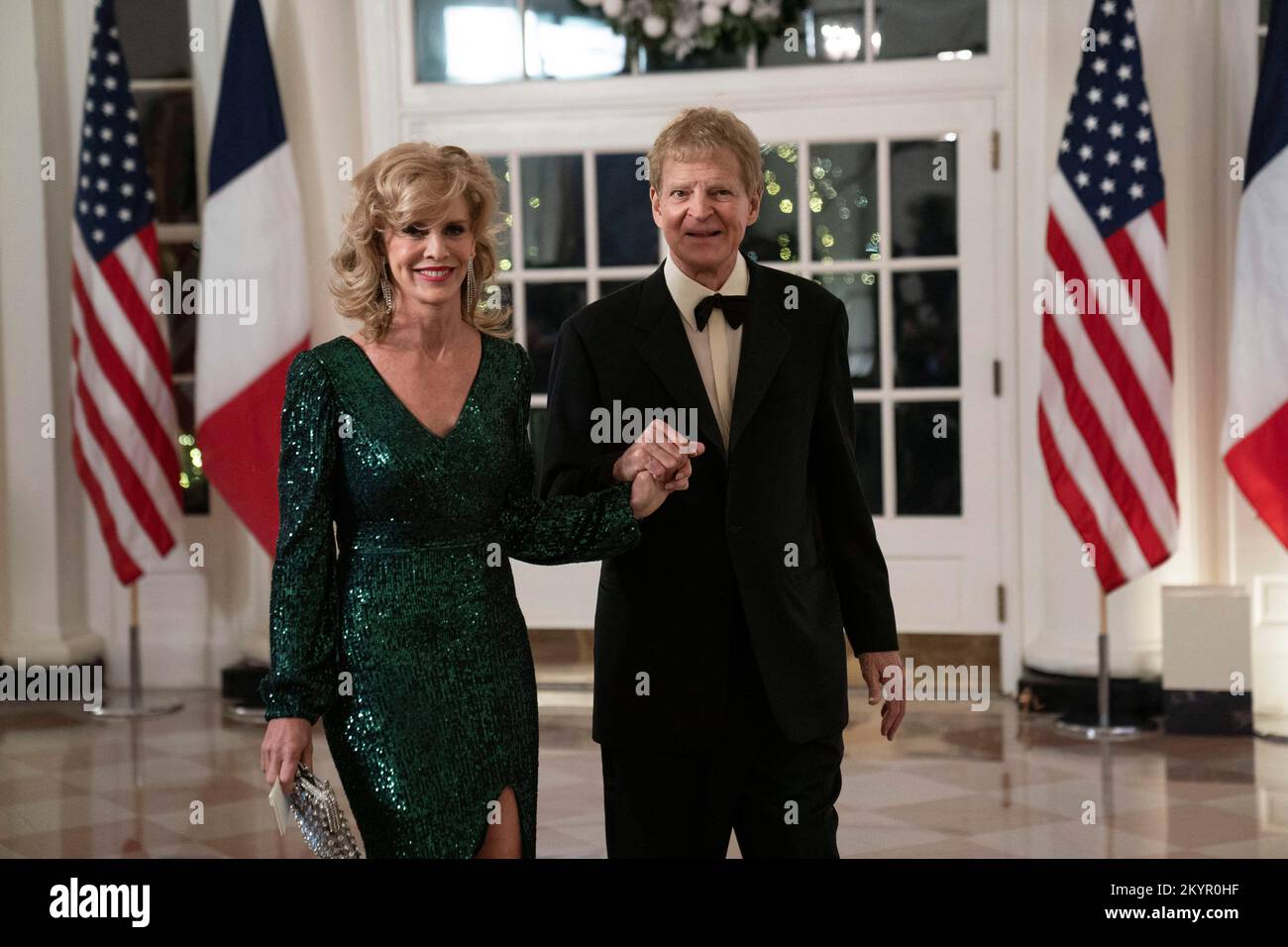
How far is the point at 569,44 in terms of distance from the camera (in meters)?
6.05

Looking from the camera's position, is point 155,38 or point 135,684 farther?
point 155,38

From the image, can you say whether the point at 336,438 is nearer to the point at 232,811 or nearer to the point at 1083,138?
the point at 232,811

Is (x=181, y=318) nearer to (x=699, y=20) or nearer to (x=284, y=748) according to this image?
(x=699, y=20)

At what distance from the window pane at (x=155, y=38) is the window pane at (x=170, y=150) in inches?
4.1

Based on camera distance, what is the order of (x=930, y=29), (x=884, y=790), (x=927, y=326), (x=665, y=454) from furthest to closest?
(x=927, y=326) → (x=930, y=29) → (x=884, y=790) → (x=665, y=454)

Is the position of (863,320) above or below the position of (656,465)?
above

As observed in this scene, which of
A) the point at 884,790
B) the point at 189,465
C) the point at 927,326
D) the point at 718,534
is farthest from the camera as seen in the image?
the point at 189,465

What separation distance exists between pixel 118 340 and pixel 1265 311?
13.9 feet

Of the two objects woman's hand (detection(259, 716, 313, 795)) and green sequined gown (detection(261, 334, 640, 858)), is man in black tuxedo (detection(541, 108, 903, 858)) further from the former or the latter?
woman's hand (detection(259, 716, 313, 795))

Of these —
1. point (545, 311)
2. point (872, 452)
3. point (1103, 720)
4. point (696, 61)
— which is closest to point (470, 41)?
point (696, 61)

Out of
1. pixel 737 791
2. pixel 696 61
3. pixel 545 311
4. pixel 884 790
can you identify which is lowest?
pixel 884 790

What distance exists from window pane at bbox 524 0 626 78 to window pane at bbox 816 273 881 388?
1.23 metres

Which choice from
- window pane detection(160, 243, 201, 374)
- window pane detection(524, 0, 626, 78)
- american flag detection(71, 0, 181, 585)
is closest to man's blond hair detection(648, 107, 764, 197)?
window pane detection(524, 0, 626, 78)

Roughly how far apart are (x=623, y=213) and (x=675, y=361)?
3805mm
